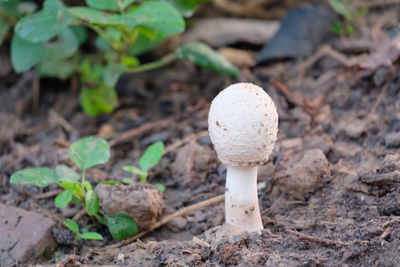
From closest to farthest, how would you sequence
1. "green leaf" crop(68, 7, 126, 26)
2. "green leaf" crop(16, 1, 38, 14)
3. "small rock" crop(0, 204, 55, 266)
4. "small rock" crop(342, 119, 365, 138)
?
"small rock" crop(0, 204, 55, 266) < "green leaf" crop(68, 7, 126, 26) < "small rock" crop(342, 119, 365, 138) < "green leaf" crop(16, 1, 38, 14)

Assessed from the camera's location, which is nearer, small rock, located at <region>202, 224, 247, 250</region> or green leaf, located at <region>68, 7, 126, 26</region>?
small rock, located at <region>202, 224, 247, 250</region>

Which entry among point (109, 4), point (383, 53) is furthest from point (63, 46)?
point (383, 53)

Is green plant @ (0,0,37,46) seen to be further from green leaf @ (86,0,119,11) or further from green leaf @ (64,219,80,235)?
green leaf @ (64,219,80,235)

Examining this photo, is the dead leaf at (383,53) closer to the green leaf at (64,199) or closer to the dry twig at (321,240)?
the dry twig at (321,240)

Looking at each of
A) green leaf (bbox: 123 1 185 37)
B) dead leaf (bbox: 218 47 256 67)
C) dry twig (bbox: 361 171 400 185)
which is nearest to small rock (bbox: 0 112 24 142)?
green leaf (bbox: 123 1 185 37)

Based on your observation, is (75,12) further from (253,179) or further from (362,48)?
(362,48)
